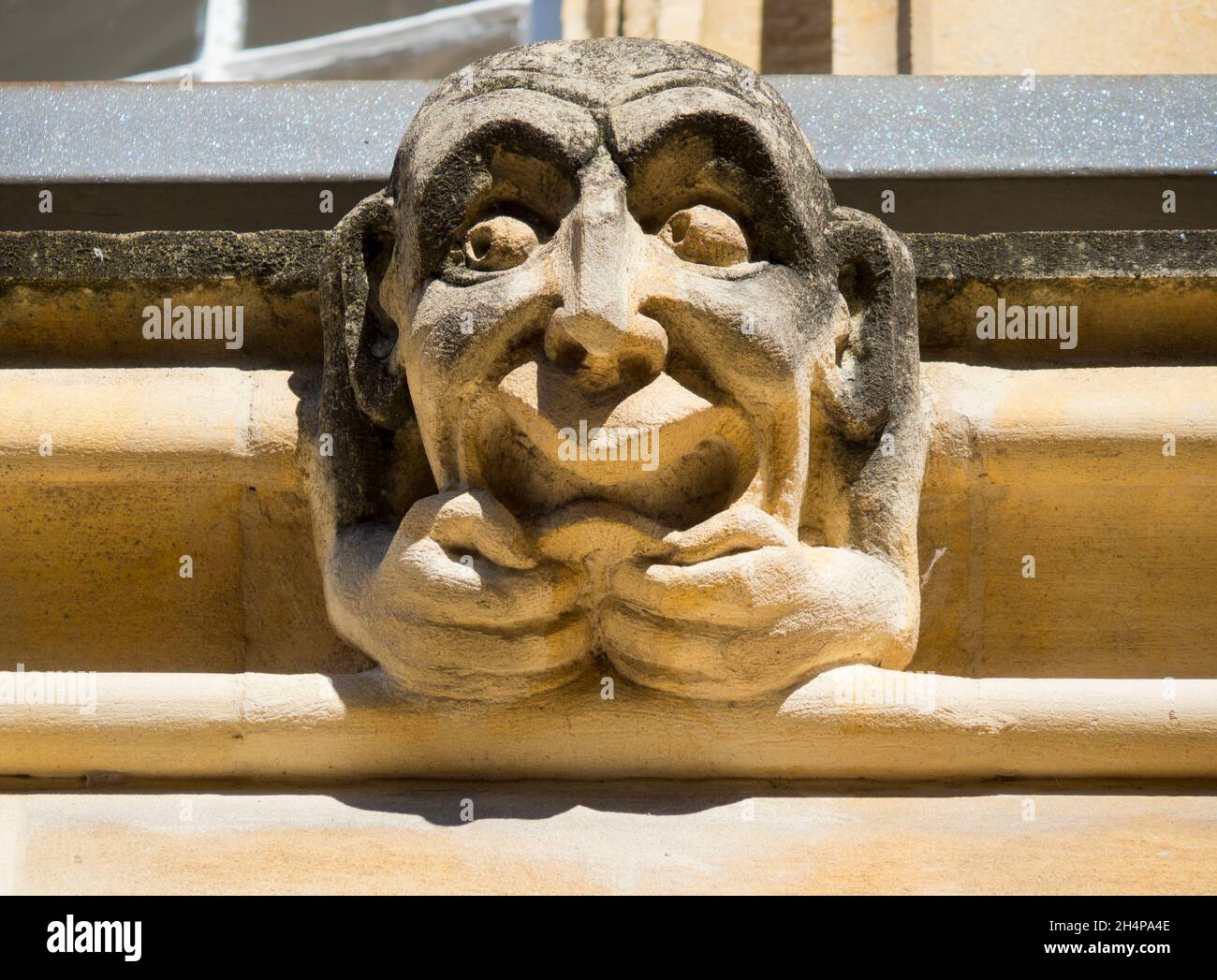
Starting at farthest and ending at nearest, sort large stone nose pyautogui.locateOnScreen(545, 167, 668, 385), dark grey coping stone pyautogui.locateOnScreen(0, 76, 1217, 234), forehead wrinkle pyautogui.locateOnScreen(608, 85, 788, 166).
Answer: dark grey coping stone pyautogui.locateOnScreen(0, 76, 1217, 234), forehead wrinkle pyautogui.locateOnScreen(608, 85, 788, 166), large stone nose pyautogui.locateOnScreen(545, 167, 668, 385)

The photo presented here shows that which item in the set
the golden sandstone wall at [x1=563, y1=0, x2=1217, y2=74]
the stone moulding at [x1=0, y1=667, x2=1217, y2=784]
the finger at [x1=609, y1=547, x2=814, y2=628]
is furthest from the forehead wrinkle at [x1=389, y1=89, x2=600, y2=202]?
the golden sandstone wall at [x1=563, y1=0, x2=1217, y2=74]

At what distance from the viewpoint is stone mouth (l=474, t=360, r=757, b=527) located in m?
1.62

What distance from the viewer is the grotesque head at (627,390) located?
65.1 inches

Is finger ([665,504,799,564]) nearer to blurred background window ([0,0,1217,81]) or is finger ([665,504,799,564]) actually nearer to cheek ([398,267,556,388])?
cheek ([398,267,556,388])

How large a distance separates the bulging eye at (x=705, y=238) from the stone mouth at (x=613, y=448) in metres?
0.16

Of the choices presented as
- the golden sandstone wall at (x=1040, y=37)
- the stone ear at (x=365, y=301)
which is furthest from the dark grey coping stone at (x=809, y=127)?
the golden sandstone wall at (x=1040, y=37)

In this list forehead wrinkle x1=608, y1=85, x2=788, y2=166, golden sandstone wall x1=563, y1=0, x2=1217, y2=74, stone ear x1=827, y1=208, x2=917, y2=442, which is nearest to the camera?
forehead wrinkle x1=608, y1=85, x2=788, y2=166

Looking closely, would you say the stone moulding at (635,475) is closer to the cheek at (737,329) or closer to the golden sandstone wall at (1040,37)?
the cheek at (737,329)

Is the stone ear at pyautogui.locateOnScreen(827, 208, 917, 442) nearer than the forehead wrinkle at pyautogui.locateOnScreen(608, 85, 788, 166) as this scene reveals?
No

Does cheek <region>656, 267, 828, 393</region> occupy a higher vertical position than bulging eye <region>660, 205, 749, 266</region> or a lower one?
lower

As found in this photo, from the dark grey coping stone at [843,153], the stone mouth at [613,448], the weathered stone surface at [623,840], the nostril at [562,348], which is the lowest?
the weathered stone surface at [623,840]

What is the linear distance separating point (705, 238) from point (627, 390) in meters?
0.21

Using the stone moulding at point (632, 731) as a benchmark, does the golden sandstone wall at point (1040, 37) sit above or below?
above

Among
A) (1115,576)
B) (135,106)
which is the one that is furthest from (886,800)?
(135,106)
